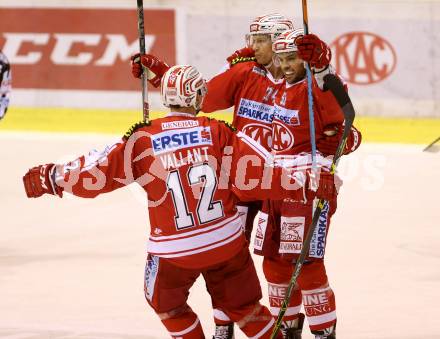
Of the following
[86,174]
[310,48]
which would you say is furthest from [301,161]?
[86,174]

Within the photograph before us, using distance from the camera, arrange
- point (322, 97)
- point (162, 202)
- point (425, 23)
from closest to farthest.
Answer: point (162, 202) → point (322, 97) → point (425, 23)

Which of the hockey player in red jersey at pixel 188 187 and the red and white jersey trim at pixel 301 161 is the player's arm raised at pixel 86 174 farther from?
the red and white jersey trim at pixel 301 161

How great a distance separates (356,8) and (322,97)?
8.65 meters

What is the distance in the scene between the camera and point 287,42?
7805 millimetres

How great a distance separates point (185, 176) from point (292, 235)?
124cm

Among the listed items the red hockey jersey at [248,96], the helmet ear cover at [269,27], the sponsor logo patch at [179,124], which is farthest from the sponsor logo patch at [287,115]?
the sponsor logo patch at [179,124]

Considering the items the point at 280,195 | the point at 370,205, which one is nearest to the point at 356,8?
the point at 370,205

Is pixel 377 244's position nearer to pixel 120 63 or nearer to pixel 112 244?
pixel 112 244

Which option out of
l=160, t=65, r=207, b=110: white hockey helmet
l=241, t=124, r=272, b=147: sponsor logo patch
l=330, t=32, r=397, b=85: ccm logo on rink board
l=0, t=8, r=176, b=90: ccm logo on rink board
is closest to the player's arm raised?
l=160, t=65, r=207, b=110: white hockey helmet

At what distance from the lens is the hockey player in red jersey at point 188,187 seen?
271 inches

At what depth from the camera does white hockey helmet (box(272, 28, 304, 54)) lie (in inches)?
307

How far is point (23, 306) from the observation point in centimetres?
927

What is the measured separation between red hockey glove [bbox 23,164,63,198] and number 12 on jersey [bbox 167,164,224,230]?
0.59 meters

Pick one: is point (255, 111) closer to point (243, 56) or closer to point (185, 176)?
point (243, 56)
